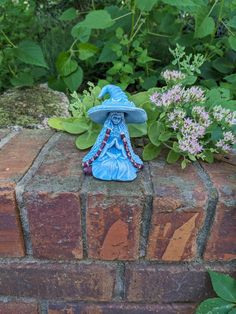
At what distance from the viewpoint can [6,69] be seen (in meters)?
1.23

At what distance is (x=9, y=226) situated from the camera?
2.31 feet

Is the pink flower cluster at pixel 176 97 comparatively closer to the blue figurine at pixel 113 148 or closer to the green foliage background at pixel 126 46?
the blue figurine at pixel 113 148

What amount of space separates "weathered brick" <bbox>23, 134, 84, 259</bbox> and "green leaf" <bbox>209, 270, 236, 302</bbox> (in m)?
0.26

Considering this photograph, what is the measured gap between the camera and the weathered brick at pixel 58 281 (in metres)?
0.76

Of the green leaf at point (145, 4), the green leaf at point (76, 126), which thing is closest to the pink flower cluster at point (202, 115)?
the green leaf at point (76, 126)

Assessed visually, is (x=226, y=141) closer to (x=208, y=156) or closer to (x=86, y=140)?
(x=208, y=156)

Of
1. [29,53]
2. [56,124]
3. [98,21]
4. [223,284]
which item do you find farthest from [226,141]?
[29,53]

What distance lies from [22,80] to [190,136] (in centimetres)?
67

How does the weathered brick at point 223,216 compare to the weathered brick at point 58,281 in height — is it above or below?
above

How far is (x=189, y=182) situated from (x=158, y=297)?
0.89 ft

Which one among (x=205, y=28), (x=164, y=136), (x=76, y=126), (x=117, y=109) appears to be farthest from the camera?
Answer: (x=205, y=28)

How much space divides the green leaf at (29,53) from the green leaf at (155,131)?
18.2 inches

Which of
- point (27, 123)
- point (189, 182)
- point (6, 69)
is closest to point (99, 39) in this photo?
point (6, 69)

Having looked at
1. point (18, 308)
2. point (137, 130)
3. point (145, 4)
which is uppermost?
point (145, 4)
